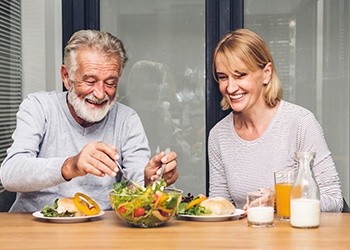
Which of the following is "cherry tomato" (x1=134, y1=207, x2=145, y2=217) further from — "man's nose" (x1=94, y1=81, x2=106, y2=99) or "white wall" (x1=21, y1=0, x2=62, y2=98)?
"white wall" (x1=21, y1=0, x2=62, y2=98)

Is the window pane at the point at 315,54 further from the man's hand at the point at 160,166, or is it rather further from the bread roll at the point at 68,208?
the bread roll at the point at 68,208

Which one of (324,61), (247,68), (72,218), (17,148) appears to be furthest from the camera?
(324,61)

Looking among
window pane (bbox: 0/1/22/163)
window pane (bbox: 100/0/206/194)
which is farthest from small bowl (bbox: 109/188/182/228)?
window pane (bbox: 0/1/22/163)

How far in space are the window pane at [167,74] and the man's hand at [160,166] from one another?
1.10 meters

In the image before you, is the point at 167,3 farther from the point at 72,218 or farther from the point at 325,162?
the point at 72,218

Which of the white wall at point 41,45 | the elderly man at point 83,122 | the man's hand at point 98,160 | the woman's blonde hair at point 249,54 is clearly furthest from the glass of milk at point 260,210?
the white wall at point 41,45

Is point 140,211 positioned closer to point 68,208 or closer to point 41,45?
point 68,208

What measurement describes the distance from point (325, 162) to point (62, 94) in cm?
114

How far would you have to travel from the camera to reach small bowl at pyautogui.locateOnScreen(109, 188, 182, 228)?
80.2 inches

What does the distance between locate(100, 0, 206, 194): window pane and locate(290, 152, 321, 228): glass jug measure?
59.7 inches

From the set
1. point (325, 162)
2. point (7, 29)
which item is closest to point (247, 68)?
point (325, 162)

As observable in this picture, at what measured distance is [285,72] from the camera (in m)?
3.49

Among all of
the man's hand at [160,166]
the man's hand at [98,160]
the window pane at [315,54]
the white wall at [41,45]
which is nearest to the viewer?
the man's hand at [98,160]

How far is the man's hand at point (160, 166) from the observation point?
237cm
